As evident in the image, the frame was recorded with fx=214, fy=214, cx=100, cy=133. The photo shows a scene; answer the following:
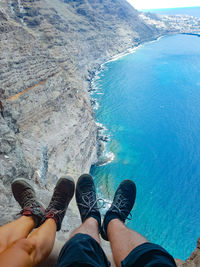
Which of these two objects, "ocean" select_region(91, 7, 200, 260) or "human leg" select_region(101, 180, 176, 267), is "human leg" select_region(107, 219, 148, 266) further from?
"ocean" select_region(91, 7, 200, 260)

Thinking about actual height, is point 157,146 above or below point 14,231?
below

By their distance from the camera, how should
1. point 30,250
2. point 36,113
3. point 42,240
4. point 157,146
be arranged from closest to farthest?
1. point 30,250
2. point 42,240
3. point 36,113
4. point 157,146

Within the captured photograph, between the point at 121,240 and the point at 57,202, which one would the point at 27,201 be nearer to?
the point at 57,202

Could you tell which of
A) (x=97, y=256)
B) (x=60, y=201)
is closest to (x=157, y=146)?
(x=60, y=201)

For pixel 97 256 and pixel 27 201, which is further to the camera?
pixel 27 201

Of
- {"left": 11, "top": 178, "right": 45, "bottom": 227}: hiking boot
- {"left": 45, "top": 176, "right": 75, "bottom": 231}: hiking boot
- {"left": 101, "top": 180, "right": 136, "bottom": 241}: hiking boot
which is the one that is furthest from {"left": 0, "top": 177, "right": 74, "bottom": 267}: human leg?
{"left": 101, "top": 180, "right": 136, "bottom": 241}: hiking boot

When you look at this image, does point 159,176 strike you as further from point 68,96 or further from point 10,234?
point 10,234
